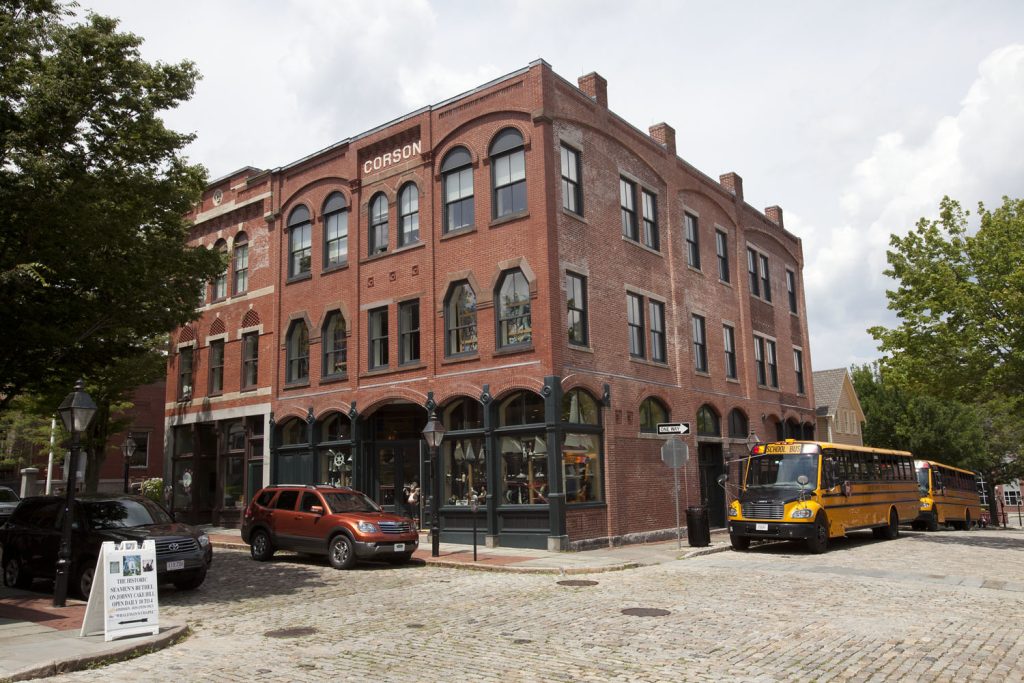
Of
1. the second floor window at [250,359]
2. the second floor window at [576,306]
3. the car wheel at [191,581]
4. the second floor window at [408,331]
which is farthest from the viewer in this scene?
the second floor window at [250,359]

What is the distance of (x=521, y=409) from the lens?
819 inches

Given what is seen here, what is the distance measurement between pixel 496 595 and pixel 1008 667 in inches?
287

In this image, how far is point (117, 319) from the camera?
50.4 feet

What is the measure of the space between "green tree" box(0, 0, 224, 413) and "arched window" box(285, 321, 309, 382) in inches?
387

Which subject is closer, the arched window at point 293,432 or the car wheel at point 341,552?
the car wheel at point 341,552

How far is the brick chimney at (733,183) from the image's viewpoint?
1257 inches

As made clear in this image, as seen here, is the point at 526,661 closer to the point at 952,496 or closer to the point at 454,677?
the point at 454,677

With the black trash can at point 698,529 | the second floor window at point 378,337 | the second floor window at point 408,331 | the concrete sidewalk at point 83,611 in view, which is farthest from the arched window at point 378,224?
the black trash can at point 698,529

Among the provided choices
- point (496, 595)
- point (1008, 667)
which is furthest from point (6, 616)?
point (1008, 667)

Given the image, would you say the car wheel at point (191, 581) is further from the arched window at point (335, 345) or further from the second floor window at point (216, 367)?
the second floor window at point (216, 367)

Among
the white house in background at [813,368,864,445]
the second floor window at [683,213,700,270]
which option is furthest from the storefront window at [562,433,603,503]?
the white house in background at [813,368,864,445]

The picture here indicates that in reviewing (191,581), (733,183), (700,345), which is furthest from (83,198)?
(733,183)

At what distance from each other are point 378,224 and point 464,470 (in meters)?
8.40

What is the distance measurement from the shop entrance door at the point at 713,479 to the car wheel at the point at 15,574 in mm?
19307
